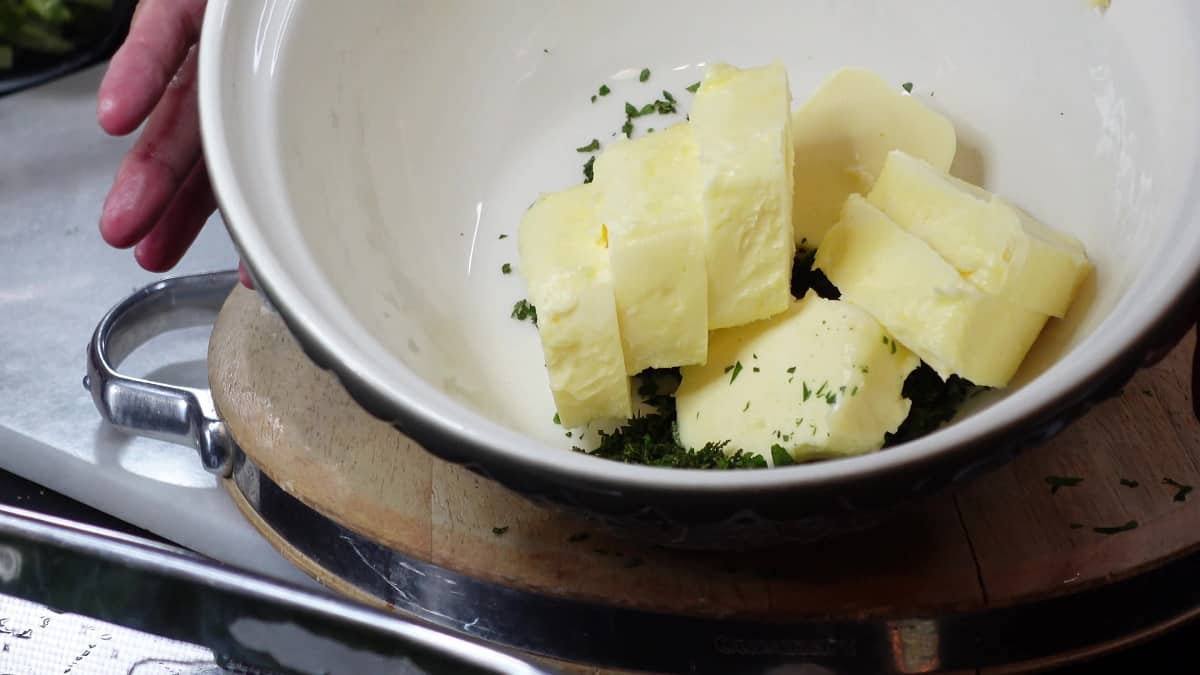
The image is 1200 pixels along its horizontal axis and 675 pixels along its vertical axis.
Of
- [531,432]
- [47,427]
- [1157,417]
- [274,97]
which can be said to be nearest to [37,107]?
[47,427]

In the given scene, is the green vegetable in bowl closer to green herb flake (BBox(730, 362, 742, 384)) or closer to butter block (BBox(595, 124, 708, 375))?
butter block (BBox(595, 124, 708, 375))

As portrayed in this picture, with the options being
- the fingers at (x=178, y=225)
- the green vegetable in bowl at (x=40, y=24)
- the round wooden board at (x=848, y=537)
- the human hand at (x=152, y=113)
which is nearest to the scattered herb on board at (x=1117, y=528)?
the round wooden board at (x=848, y=537)

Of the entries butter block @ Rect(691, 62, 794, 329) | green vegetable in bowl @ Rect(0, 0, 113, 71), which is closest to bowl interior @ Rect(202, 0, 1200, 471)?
butter block @ Rect(691, 62, 794, 329)

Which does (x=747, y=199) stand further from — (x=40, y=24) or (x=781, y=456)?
(x=40, y=24)

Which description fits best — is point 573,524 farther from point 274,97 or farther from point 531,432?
point 274,97

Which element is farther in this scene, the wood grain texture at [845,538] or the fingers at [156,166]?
the fingers at [156,166]

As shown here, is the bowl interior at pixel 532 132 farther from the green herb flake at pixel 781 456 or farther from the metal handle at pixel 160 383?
the metal handle at pixel 160 383

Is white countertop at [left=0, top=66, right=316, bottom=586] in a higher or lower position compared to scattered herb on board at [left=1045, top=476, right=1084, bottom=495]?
lower
